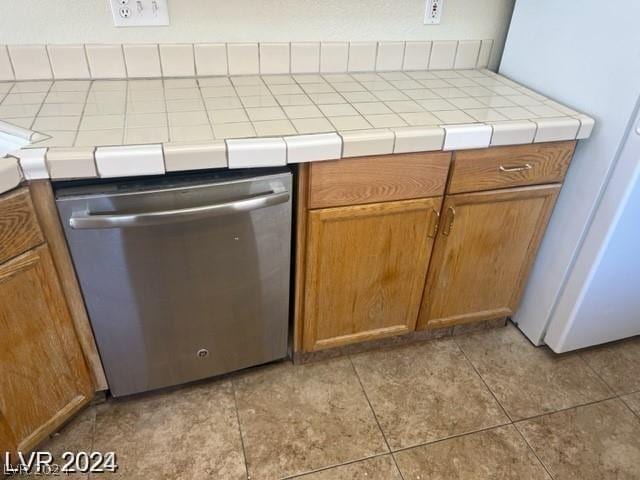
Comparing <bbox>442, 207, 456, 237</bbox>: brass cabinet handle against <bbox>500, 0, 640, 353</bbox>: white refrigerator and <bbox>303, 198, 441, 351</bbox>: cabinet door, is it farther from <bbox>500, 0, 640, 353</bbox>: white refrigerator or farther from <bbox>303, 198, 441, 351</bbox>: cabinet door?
<bbox>500, 0, 640, 353</bbox>: white refrigerator

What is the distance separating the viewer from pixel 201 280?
132cm

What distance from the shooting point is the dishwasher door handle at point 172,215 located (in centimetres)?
111

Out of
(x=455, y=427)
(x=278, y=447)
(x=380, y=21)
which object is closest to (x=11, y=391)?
(x=278, y=447)

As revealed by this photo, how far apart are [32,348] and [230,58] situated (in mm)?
1041

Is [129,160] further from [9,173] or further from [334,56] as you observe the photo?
[334,56]

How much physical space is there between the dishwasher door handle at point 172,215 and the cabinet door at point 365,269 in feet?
0.53

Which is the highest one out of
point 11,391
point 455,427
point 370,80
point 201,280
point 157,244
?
point 370,80

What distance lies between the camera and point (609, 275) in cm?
155

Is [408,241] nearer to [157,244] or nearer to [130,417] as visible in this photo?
[157,244]

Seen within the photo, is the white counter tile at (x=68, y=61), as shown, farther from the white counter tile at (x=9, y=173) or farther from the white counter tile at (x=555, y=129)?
the white counter tile at (x=555, y=129)

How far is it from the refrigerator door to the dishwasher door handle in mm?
970

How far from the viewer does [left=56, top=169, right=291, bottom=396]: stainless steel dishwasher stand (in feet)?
3.77

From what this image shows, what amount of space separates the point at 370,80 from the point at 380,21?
0.69 ft

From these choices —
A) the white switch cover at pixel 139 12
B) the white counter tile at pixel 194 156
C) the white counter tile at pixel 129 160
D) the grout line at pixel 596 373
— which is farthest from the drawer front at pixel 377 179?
the grout line at pixel 596 373
